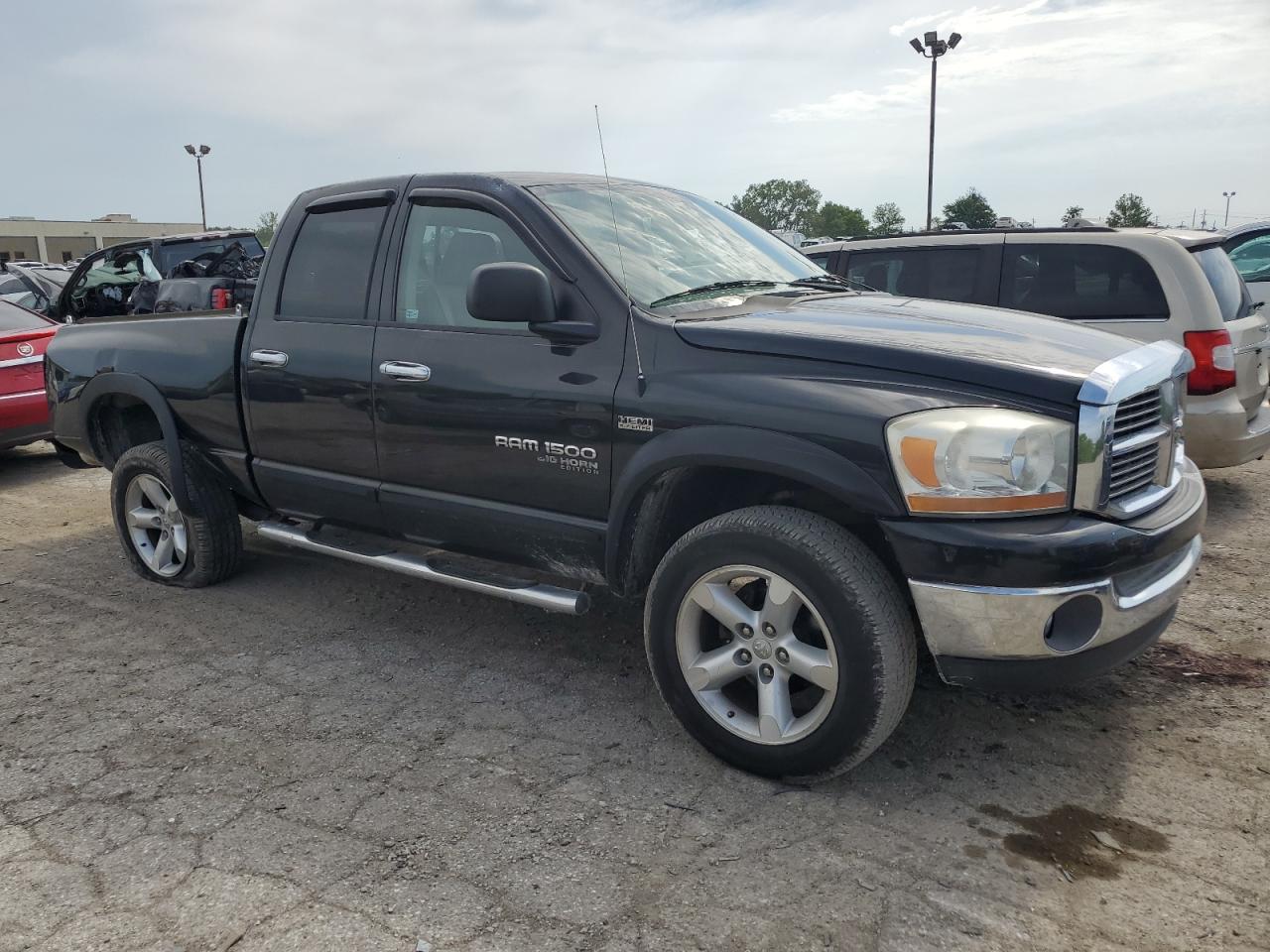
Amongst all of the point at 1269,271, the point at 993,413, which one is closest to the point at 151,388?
Answer: the point at 993,413

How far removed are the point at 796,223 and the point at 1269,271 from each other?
101m

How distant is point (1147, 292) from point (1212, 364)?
0.56 meters

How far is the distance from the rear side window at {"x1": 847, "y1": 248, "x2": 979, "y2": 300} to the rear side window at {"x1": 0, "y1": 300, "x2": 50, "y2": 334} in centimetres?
650

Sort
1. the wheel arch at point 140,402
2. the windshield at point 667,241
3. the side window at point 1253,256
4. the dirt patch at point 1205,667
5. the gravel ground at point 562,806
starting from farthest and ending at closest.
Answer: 1. the side window at point 1253,256
2. the wheel arch at point 140,402
3. the dirt patch at point 1205,667
4. the windshield at point 667,241
5. the gravel ground at point 562,806

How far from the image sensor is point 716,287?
A: 12.2ft

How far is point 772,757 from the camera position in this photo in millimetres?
3031

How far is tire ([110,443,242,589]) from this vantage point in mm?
4867

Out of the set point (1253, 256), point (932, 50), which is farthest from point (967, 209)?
point (1253, 256)

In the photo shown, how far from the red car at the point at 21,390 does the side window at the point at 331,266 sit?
432 centimetres

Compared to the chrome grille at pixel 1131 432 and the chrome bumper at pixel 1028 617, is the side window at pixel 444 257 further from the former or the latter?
the chrome grille at pixel 1131 432

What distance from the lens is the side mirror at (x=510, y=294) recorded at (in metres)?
3.26

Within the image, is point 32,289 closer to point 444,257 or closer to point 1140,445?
point 444,257

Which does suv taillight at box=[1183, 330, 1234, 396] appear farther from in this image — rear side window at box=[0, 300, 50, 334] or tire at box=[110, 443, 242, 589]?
rear side window at box=[0, 300, 50, 334]

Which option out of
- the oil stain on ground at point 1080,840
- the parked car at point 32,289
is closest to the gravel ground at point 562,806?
the oil stain on ground at point 1080,840
